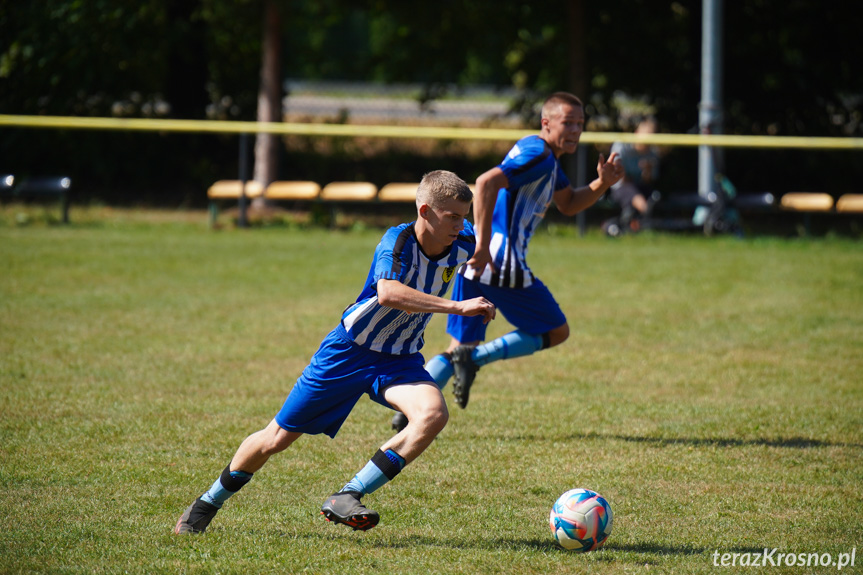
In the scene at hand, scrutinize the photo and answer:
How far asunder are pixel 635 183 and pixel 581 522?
438 inches

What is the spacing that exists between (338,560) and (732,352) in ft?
16.9

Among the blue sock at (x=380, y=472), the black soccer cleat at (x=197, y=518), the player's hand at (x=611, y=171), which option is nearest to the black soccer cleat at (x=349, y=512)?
the blue sock at (x=380, y=472)

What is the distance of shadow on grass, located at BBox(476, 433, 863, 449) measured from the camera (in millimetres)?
5871

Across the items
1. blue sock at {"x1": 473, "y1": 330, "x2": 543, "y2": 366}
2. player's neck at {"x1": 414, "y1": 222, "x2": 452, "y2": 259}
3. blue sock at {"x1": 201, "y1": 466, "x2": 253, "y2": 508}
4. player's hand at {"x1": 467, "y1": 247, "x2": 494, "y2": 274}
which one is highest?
player's neck at {"x1": 414, "y1": 222, "x2": 452, "y2": 259}

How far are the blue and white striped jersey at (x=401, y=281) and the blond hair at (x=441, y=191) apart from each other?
0.70ft

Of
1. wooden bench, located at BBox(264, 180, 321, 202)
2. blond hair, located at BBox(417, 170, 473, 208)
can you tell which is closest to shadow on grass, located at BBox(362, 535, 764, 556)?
blond hair, located at BBox(417, 170, 473, 208)

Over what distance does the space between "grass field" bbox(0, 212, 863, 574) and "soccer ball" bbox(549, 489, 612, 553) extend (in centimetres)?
9

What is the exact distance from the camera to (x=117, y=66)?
18500 millimetres

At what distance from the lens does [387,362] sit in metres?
4.39

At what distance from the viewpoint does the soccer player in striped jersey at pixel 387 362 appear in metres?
4.13

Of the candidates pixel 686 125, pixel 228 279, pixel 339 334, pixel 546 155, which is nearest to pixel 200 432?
pixel 339 334

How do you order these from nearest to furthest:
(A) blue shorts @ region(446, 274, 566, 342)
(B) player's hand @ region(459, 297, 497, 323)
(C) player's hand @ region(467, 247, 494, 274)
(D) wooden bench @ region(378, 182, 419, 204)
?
(B) player's hand @ region(459, 297, 497, 323)
(C) player's hand @ region(467, 247, 494, 274)
(A) blue shorts @ region(446, 274, 566, 342)
(D) wooden bench @ region(378, 182, 419, 204)

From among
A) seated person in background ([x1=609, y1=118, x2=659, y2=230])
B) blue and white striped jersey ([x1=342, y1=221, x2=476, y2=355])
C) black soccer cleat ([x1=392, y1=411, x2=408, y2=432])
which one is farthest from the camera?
seated person in background ([x1=609, y1=118, x2=659, y2=230])

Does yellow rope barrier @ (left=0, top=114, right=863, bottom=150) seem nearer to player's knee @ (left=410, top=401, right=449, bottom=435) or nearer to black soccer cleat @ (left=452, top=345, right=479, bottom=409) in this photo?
black soccer cleat @ (left=452, top=345, right=479, bottom=409)
